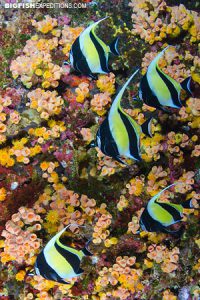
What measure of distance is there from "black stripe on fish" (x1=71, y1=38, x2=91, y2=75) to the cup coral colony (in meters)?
0.57

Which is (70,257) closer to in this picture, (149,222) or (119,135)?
(149,222)

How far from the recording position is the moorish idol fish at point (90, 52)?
11.0 feet

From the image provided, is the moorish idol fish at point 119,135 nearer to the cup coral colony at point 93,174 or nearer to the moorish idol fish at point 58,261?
the cup coral colony at point 93,174

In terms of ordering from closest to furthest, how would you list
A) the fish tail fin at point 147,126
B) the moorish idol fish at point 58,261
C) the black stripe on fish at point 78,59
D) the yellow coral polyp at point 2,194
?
the moorish idol fish at point 58,261
the fish tail fin at point 147,126
the black stripe on fish at point 78,59
the yellow coral polyp at point 2,194

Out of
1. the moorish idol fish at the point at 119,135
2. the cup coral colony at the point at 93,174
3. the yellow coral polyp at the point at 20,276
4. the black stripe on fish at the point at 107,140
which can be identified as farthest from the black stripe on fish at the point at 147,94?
the yellow coral polyp at the point at 20,276

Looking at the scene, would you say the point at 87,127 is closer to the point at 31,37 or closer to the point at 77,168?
the point at 77,168

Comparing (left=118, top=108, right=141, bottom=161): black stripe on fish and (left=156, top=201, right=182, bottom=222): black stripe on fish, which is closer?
(left=118, top=108, right=141, bottom=161): black stripe on fish

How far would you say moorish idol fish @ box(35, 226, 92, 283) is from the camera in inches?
123

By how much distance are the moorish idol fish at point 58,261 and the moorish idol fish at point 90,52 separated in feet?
5.56

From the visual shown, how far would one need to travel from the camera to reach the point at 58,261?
3.15m

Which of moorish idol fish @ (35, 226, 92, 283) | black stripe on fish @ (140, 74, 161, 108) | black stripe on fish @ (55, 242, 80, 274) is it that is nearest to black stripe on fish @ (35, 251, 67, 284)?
moorish idol fish @ (35, 226, 92, 283)

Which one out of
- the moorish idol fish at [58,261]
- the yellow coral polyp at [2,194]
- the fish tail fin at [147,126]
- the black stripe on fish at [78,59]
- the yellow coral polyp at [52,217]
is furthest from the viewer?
the yellow coral polyp at [2,194]

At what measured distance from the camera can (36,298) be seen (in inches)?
167

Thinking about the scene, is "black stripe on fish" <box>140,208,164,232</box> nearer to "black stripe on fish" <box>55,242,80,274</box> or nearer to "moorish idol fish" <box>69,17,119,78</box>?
"black stripe on fish" <box>55,242,80,274</box>
